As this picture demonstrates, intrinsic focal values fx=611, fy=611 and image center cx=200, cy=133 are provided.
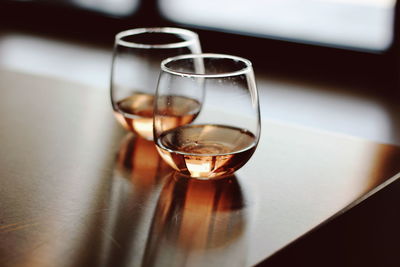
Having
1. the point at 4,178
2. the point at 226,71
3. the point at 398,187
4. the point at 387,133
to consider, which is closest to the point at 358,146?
the point at 398,187

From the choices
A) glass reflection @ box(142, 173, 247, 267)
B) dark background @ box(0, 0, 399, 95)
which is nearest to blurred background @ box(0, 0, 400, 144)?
dark background @ box(0, 0, 399, 95)

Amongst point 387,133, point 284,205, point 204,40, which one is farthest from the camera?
point 204,40

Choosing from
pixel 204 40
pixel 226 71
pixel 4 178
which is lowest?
pixel 204 40

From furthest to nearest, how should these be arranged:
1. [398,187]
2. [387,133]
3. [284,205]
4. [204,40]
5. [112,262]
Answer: [204,40], [387,133], [398,187], [284,205], [112,262]

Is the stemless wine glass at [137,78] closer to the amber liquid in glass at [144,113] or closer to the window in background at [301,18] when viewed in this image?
the amber liquid in glass at [144,113]

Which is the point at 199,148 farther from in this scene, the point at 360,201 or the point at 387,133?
the point at 387,133

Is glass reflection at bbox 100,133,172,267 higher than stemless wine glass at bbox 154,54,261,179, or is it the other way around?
stemless wine glass at bbox 154,54,261,179

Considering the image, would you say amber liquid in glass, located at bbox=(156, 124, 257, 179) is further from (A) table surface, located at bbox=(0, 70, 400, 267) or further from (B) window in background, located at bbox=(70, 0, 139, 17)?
(B) window in background, located at bbox=(70, 0, 139, 17)
